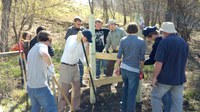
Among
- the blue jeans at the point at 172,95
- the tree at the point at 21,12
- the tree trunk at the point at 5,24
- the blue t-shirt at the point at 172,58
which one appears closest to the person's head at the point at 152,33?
the blue t-shirt at the point at 172,58

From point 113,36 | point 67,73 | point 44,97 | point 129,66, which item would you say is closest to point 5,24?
point 113,36

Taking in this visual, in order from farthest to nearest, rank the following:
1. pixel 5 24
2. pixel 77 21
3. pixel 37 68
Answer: pixel 5 24 < pixel 77 21 < pixel 37 68

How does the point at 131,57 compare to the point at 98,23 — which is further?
the point at 98,23

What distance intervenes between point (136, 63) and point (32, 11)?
23.3 feet

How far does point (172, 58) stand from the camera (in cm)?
473

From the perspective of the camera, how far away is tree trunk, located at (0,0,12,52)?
10270 mm

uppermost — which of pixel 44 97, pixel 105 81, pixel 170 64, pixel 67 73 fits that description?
pixel 170 64

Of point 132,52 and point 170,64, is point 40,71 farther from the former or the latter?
point 170,64

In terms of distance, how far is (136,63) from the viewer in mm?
5324

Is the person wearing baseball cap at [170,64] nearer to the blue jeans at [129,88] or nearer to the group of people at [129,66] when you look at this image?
the group of people at [129,66]

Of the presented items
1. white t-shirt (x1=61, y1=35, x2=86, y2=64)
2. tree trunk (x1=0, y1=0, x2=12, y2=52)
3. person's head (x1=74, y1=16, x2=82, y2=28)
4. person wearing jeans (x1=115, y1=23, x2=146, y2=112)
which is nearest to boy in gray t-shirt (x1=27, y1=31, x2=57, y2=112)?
white t-shirt (x1=61, y1=35, x2=86, y2=64)

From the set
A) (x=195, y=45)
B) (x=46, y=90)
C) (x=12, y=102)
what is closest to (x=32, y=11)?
(x=12, y=102)

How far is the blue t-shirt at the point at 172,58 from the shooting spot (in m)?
4.68

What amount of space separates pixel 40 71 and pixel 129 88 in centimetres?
173
